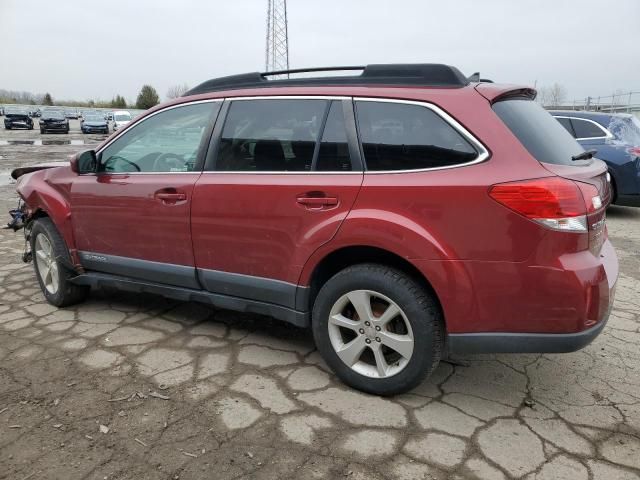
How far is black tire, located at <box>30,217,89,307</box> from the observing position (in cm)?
404

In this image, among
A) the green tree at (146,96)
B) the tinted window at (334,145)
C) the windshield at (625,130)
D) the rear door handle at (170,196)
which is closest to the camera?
the tinted window at (334,145)

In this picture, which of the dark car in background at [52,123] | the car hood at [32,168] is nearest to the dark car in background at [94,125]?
the dark car in background at [52,123]

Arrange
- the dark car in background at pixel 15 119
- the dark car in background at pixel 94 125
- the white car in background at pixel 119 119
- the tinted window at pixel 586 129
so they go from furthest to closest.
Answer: the dark car in background at pixel 15 119 → the dark car in background at pixel 94 125 → the white car in background at pixel 119 119 → the tinted window at pixel 586 129

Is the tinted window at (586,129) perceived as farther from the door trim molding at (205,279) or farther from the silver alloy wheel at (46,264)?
the silver alloy wheel at (46,264)

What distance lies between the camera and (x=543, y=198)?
2.27 metres

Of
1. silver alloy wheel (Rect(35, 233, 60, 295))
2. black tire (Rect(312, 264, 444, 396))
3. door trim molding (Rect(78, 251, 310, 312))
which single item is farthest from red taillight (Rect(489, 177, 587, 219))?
silver alloy wheel (Rect(35, 233, 60, 295))

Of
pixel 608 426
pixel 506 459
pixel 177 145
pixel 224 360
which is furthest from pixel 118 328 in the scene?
pixel 608 426

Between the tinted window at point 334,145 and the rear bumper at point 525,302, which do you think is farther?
Result: the tinted window at point 334,145

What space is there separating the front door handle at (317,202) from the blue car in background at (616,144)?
19.4ft

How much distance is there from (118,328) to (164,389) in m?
1.09

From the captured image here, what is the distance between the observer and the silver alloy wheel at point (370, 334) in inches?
104

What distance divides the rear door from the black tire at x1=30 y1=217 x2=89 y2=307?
146 centimetres

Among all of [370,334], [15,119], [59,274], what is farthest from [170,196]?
[15,119]

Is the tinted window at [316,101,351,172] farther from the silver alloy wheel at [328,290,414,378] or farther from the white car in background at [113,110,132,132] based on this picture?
the white car in background at [113,110,132,132]
